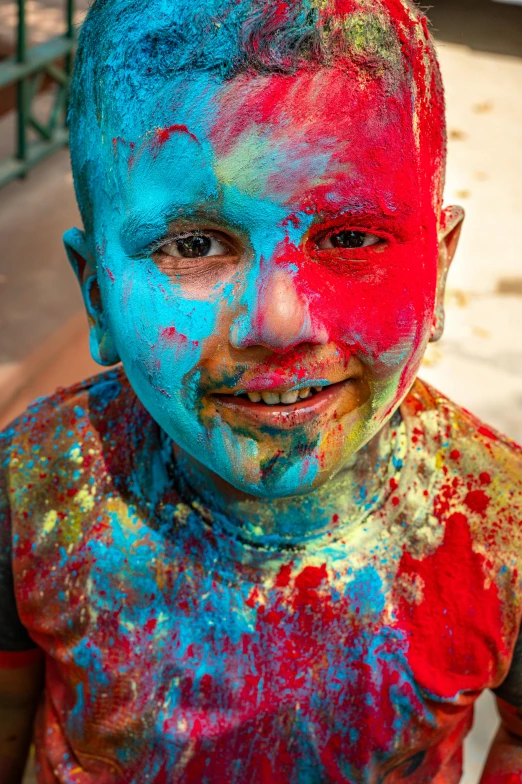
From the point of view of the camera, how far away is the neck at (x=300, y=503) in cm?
137

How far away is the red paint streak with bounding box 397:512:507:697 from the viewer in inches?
54.4

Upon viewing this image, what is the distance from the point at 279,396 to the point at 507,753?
2.57 feet

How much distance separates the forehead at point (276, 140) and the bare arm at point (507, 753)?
34.4 inches

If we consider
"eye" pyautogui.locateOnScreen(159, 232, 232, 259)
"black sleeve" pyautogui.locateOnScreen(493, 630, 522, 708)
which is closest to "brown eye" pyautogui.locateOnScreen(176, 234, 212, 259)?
"eye" pyautogui.locateOnScreen(159, 232, 232, 259)

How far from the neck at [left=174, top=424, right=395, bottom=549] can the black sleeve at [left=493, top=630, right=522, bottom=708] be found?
1.03 ft

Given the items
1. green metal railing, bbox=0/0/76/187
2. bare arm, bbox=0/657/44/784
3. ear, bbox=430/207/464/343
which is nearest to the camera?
ear, bbox=430/207/464/343

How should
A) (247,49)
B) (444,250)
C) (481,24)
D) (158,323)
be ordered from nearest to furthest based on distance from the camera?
(247,49) → (158,323) → (444,250) → (481,24)

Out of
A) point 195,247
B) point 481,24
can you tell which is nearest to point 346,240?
point 195,247

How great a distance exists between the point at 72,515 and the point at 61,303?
1.92 m

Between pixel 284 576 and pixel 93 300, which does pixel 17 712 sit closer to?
pixel 284 576

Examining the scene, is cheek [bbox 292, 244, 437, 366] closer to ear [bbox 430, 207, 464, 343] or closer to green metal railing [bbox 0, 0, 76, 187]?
ear [bbox 430, 207, 464, 343]

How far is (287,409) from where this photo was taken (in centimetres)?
114

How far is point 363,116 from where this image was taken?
1074 millimetres

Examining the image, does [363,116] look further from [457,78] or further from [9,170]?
[457,78]
